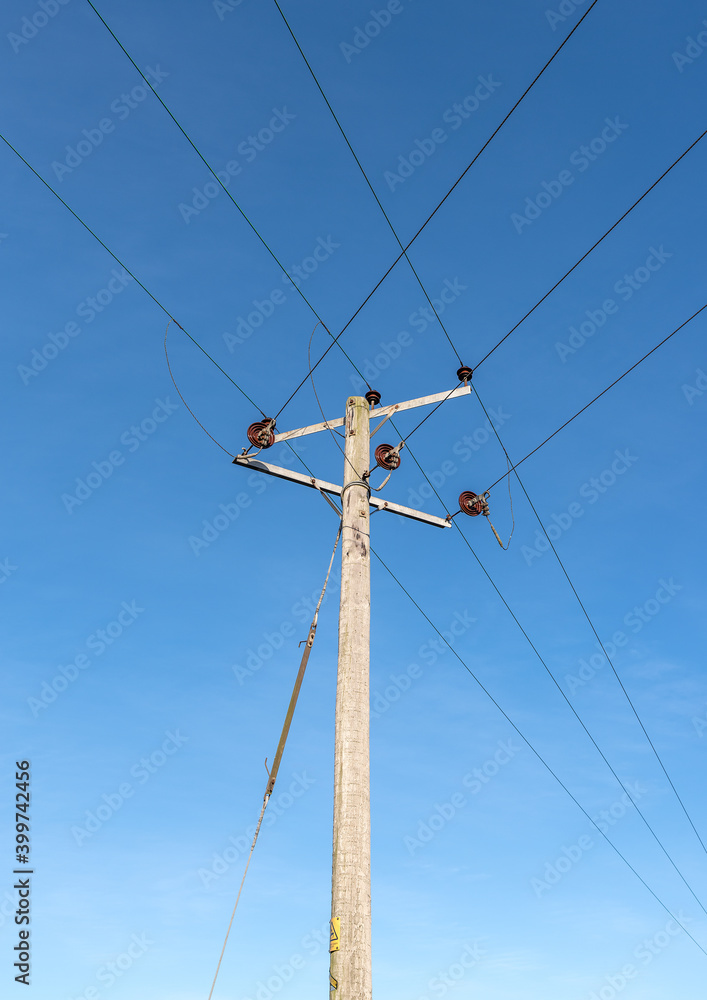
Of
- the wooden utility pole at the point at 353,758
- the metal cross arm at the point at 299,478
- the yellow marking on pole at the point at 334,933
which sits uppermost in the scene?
the metal cross arm at the point at 299,478

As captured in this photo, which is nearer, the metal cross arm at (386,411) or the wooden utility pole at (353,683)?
the wooden utility pole at (353,683)

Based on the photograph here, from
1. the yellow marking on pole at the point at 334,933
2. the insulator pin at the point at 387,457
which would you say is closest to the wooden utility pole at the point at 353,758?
the yellow marking on pole at the point at 334,933

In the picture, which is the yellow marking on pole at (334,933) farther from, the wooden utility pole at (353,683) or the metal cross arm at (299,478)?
the metal cross arm at (299,478)

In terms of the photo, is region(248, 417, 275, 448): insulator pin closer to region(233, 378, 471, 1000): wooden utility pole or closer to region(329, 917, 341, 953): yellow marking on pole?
region(233, 378, 471, 1000): wooden utility pole

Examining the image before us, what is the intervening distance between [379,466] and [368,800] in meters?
3.69

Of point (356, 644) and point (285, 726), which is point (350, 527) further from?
point (285, 726)

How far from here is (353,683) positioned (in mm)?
7102

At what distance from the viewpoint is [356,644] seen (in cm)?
729

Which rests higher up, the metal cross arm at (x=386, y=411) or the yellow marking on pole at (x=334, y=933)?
the metal cross arm at (x=386, y=411)

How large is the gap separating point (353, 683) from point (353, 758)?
0.67 metres

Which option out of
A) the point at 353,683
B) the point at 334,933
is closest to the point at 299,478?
the point at 353,683

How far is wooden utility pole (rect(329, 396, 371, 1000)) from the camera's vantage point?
6.02m

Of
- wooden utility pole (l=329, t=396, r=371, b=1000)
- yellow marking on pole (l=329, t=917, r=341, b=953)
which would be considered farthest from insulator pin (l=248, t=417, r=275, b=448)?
yellow marking on pole (l=329, t=917, r=341, b=953)

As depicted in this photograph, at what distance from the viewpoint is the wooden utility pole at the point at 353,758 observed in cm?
602
